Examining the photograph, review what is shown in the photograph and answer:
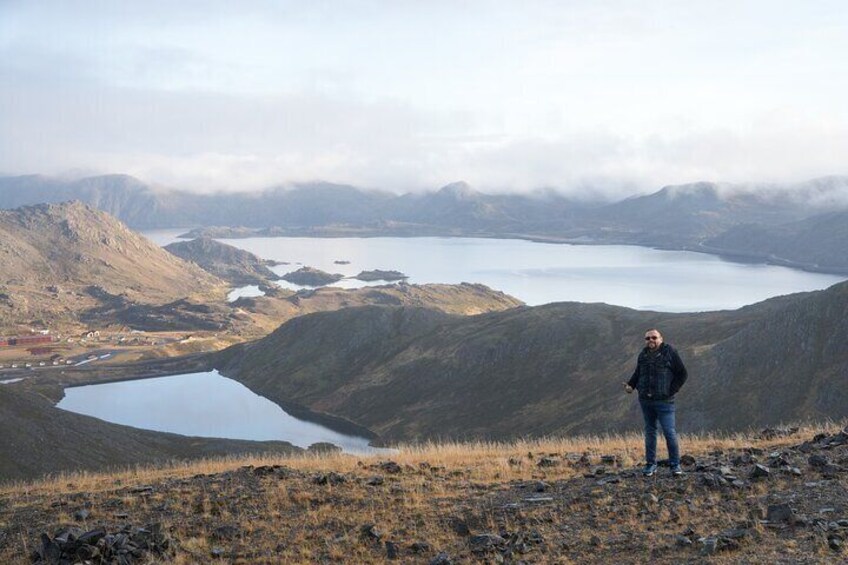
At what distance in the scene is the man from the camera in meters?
18.4

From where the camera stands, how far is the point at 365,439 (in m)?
101

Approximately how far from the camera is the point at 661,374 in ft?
60.4

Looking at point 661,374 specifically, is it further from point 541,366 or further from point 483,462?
point 541,366

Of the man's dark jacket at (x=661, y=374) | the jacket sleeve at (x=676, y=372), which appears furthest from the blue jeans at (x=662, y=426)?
the jacket sleeve at (x=676, y=372)

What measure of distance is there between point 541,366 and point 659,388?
276 ft

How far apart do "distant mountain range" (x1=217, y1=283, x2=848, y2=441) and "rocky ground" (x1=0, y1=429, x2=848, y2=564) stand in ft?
162

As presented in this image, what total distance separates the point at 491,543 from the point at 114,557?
24.4 feet

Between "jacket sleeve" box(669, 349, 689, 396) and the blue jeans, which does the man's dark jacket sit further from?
the blue jeans

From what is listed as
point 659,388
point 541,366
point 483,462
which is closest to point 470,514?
point 659,388

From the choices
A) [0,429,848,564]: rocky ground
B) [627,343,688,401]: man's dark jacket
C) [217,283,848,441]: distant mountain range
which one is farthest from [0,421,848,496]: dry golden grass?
[217,283,848,441]: distant mountain range

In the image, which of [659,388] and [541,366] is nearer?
[659,388]

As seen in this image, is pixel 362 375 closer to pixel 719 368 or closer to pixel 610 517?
pixel 719 368

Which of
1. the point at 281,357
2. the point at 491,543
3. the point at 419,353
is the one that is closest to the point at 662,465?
the point at 491,543

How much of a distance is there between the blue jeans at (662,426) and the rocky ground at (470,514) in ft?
1.66
